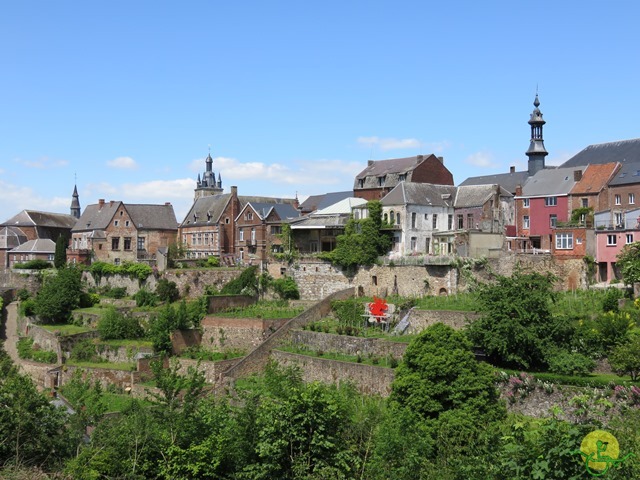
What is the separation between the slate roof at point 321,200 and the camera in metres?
57.4

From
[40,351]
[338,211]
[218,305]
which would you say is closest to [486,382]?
[218,305]

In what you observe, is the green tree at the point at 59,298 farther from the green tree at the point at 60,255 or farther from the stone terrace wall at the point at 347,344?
the stone terrace wall at the point at 347,344

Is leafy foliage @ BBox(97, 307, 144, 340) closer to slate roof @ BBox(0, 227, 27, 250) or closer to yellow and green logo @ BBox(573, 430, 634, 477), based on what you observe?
slate roof @ BBox(0, 227, 27, 250)

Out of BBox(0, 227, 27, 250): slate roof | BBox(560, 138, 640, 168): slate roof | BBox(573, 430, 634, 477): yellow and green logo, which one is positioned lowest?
BBox(573, 430, 634, 477): yellow and green logo

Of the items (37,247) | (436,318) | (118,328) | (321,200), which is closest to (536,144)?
(321,200)

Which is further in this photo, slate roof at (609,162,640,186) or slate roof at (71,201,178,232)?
slate roof at (71,201,178,232)

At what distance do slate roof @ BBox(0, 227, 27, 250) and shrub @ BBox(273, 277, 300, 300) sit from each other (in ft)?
106

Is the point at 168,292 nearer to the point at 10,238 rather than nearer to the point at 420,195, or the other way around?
the point at 420,195

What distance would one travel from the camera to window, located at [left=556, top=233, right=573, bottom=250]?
132 ft

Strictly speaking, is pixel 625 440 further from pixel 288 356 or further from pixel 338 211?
pixel 338 211

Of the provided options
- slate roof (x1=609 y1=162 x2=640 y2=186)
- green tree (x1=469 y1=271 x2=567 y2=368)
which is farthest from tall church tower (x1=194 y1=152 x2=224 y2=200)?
green tree (x1=469 y1=271 x2=567 y2=368)

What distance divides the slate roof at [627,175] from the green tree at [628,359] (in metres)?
21.7

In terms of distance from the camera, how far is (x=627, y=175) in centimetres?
4603

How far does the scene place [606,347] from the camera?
28.2 metres
